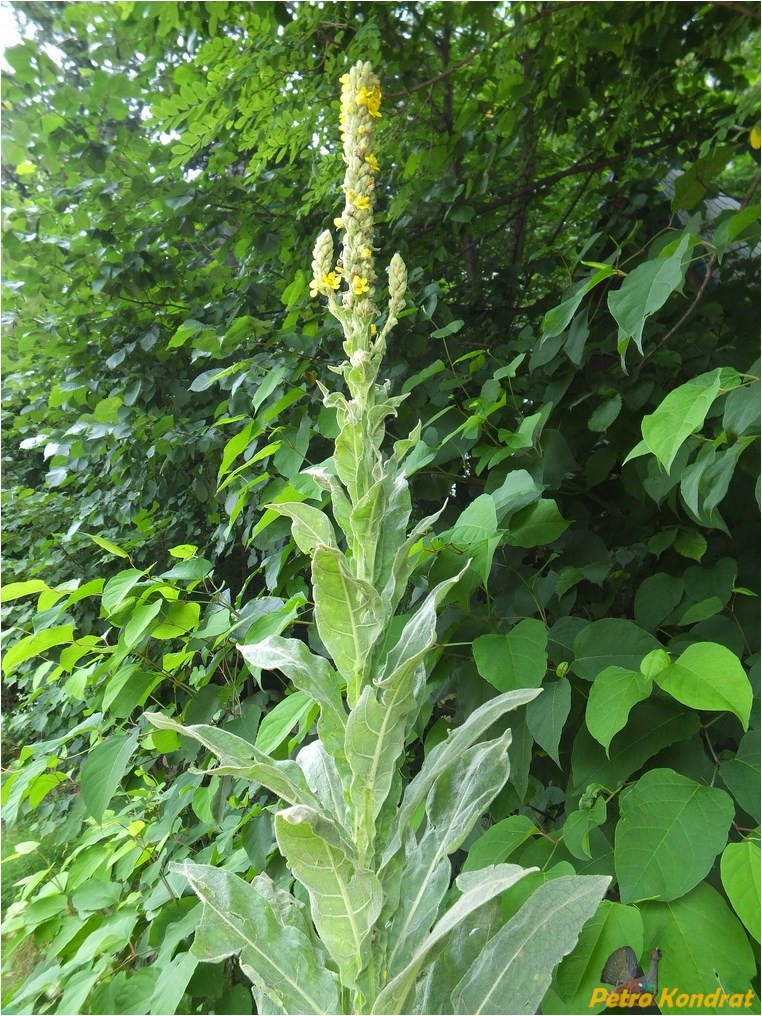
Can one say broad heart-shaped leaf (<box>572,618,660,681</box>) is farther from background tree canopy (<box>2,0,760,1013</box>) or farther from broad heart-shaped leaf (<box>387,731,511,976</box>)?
broad heart-shaped leaf (<box>387,731,511,976</box>)

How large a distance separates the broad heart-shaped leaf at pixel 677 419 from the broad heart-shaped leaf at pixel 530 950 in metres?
0.46

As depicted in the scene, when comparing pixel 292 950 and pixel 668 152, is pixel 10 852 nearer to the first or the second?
pixel 292 950

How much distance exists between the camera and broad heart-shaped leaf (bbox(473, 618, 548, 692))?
748 mm

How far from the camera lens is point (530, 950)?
1.91 feet

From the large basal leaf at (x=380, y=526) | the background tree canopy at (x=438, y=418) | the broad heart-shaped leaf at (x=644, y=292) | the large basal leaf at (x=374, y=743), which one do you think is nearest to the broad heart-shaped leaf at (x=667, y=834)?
the background tree canopy at (x=438, y=418)

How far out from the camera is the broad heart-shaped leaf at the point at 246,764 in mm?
548

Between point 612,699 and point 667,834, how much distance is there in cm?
15

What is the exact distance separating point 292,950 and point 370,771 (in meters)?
0.21

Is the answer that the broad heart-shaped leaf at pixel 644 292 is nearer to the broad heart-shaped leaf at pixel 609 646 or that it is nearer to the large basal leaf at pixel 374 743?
the broad heart-shaped leaf at pixel 609 646

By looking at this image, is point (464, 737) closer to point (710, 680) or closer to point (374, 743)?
point (374, 743)

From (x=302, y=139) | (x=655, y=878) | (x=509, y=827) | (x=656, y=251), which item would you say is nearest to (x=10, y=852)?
(x=509, y=827)

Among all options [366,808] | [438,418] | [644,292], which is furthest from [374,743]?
[438,418]

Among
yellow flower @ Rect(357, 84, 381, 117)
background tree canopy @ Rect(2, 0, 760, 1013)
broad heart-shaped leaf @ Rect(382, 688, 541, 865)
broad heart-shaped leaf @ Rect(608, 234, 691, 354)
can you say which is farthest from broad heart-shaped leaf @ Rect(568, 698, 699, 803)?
yellow flower @ Rect(357, 84, 381, 117)

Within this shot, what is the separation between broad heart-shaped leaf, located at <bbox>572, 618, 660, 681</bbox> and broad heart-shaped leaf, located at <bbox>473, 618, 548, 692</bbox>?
8 cm
